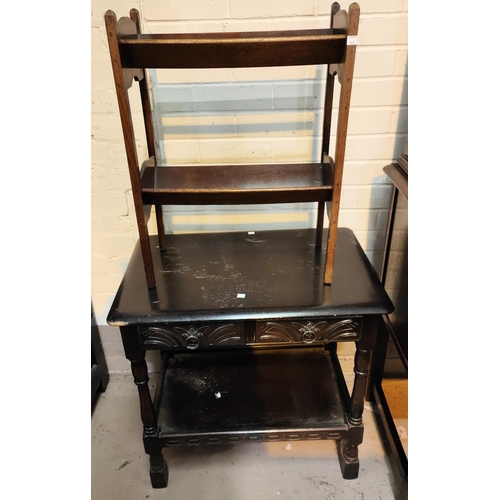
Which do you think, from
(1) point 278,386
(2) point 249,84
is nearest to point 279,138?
(2) point 249,84

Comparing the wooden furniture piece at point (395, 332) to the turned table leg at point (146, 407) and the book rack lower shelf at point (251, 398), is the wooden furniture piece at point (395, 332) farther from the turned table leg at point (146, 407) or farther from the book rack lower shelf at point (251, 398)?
the turned table leg at point (146, 407)

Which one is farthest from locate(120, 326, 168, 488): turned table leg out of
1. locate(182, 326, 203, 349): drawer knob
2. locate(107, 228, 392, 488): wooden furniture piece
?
locate(182, 326, 203, 349): drawer knob

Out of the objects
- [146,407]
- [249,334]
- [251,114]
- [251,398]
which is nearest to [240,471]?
[251,398]

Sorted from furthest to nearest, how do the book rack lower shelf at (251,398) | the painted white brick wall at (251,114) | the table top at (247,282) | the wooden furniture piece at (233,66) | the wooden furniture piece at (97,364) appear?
1. the wooden furniture piece at (97,364)
2. the book rack lower shelf at (251,398)
3. the painted white brick wall at (251,114)
4. the table top at (247,282)
5. the wooden furniture piece at (233,66)

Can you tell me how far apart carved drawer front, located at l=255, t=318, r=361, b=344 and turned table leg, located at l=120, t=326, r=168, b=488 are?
0.35 m

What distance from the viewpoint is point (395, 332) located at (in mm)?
1567

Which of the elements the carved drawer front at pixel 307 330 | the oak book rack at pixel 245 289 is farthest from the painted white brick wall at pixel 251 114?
the carved drawer front at pixel 307 330

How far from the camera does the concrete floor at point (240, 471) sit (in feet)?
4.95

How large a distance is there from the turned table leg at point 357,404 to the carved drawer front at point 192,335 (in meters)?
0.36

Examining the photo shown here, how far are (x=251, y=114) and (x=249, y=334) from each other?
0.73 m

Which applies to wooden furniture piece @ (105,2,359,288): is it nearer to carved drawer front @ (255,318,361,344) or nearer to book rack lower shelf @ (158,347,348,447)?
carved drawer front @ (255,318,361,344)

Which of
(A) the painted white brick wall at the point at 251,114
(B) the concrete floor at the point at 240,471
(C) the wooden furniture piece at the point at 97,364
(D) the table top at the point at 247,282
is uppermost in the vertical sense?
(A) the painted white brick wall at the point at 251,114

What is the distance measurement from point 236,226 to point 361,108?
610 mm

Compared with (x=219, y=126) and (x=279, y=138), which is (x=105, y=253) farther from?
(x=279, y=138)
